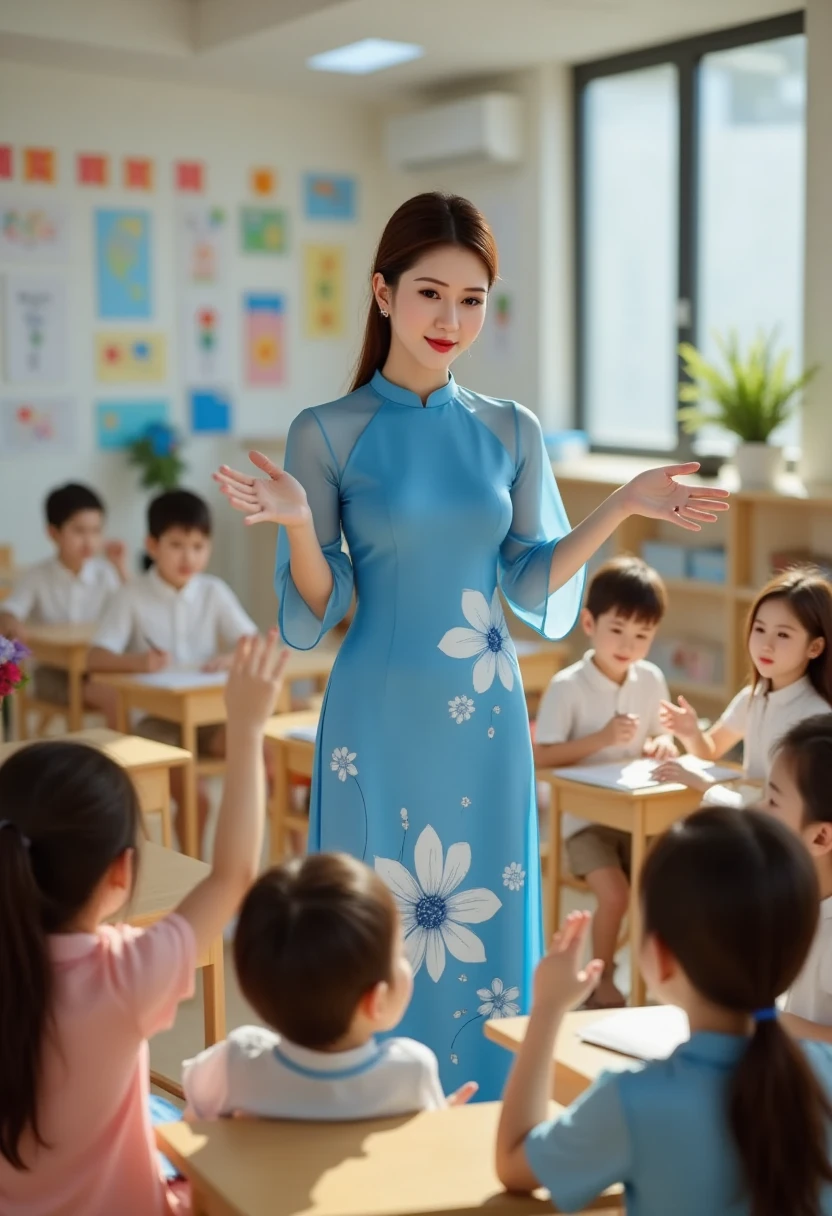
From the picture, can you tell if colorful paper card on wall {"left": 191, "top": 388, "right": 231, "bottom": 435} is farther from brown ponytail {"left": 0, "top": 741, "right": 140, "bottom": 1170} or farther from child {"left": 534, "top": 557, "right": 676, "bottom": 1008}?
brown ponytail {"left": 0, "top": 741, "right": 140, "bottom": 1170}

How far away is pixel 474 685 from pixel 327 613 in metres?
0.26

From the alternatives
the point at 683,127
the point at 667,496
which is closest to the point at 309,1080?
the point at 667,496

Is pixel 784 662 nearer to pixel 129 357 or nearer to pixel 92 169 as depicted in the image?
pixel 129 357

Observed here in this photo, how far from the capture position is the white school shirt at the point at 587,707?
3.53 m

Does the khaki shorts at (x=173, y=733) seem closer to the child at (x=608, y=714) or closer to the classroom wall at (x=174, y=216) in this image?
the child at (x=608, y=714)

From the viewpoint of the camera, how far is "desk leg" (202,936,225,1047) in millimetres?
2443

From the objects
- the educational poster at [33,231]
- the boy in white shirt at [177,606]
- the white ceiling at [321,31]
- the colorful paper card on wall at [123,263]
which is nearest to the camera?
the boy in white shirt at [177,606]

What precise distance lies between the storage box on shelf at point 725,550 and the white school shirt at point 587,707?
5.06ft

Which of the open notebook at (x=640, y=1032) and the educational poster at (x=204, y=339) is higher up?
the educational poster at (x=204, y=339)

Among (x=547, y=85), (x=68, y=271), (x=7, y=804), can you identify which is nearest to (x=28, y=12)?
(x=68, y=271)

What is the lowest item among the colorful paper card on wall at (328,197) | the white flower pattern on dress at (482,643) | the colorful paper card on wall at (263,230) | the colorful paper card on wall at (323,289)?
the white flower pattern on dress at (482,643)

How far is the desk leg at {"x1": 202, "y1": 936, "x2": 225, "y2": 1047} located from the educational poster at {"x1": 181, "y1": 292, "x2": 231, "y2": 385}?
498 centimetres

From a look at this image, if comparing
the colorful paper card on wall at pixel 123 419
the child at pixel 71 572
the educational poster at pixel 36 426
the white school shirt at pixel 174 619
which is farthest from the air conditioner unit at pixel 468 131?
the white school shirt at pixel 174 619

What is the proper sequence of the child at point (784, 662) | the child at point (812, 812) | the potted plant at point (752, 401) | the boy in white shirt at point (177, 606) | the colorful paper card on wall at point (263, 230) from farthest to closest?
the colorful paper card on wall at point (263, 230), the potted plant at point (752, 401), the boy in white shirt at point (177, 606), the child at point (784, 662), the child at point (812, 812)
